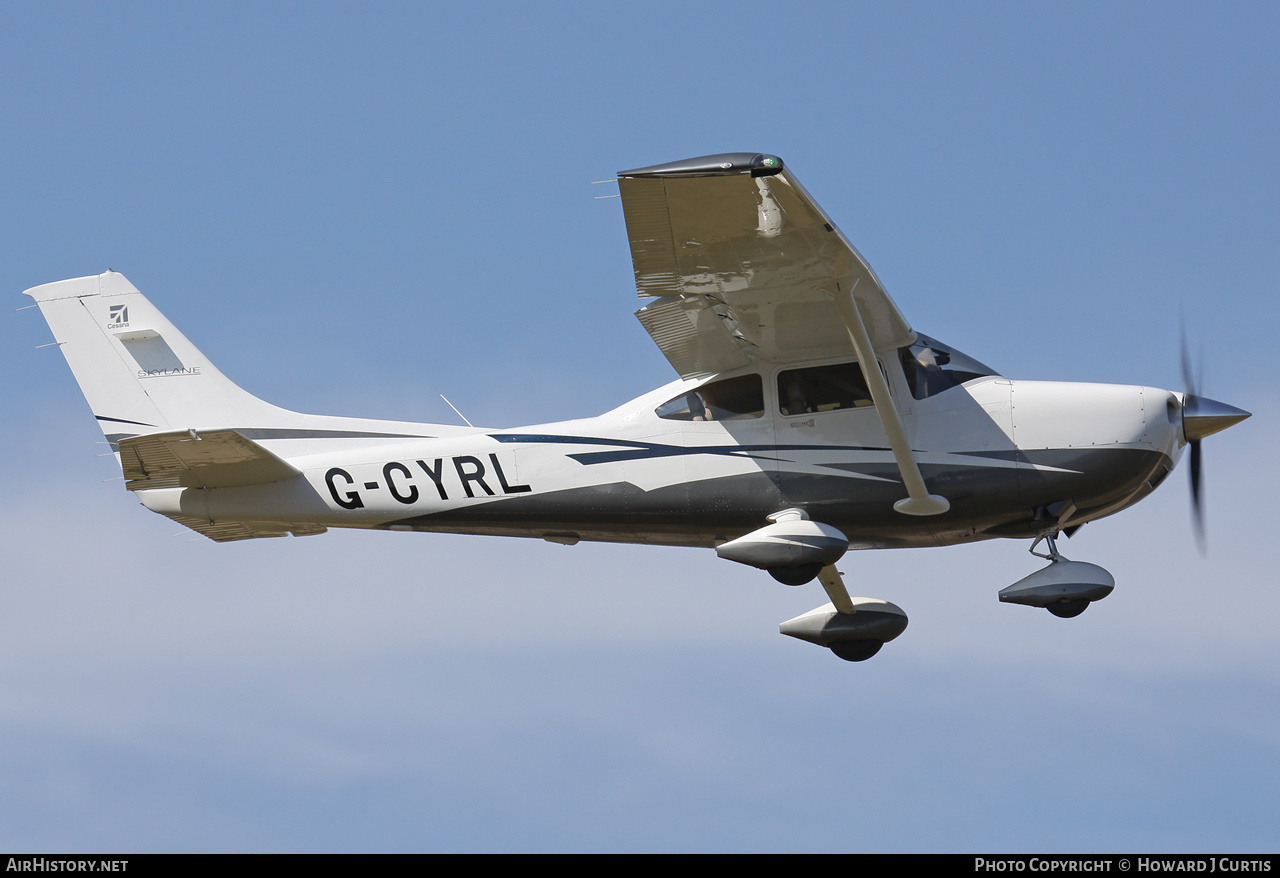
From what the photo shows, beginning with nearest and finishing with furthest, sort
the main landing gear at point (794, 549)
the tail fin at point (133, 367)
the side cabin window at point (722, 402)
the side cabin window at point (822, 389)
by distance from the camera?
the main landing gear at point (794, 549) < the side cabin window at point (822, 389) < the side cabin window at point (722, 402) < the tail fin at point (133, 367)

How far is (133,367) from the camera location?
46.2ft

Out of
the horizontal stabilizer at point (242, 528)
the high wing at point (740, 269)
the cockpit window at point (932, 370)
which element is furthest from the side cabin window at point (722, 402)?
the horizontal stabilizer at point (242, 528)

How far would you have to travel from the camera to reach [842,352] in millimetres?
12086

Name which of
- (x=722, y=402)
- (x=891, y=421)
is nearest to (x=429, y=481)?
(x=722, y=402)

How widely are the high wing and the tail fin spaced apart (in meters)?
4.32

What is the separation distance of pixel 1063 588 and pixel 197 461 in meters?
7.31

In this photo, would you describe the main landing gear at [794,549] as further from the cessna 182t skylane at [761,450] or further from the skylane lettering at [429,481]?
the skylane lettering at [429,481]

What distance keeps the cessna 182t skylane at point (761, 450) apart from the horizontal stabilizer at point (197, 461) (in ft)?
0.06

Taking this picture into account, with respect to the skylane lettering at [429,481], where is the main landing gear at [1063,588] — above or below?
below

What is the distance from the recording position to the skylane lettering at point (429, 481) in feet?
42.0

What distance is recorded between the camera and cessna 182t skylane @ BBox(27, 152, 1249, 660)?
37.5 ft
